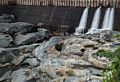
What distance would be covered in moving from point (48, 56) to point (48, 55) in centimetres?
12

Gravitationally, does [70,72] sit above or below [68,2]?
below

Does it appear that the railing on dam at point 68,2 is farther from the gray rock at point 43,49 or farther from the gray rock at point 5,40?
the gray rock at point 43,49

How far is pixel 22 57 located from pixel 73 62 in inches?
150

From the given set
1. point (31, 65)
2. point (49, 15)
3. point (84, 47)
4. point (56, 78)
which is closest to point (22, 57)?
point (31, 65)

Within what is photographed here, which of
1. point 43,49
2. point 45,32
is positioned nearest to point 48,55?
point 43,49

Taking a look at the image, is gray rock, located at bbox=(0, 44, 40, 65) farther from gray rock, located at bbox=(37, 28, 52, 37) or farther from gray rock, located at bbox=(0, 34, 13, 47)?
gray rock, located at bbox=(37, 28, 52, 37)

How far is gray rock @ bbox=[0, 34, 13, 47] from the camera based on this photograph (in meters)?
15.2

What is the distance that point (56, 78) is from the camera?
930 cm

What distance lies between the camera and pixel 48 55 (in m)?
12.2

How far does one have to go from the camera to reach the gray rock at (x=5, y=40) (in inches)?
597

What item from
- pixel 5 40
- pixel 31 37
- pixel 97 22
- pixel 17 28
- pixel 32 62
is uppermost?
pixel 97 22

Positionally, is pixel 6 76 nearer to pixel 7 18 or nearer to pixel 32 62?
pixel 32 62

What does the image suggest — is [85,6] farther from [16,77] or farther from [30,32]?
[16,77]

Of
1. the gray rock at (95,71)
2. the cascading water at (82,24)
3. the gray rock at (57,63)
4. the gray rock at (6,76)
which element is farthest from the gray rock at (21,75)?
the cascading water at (82,24)
